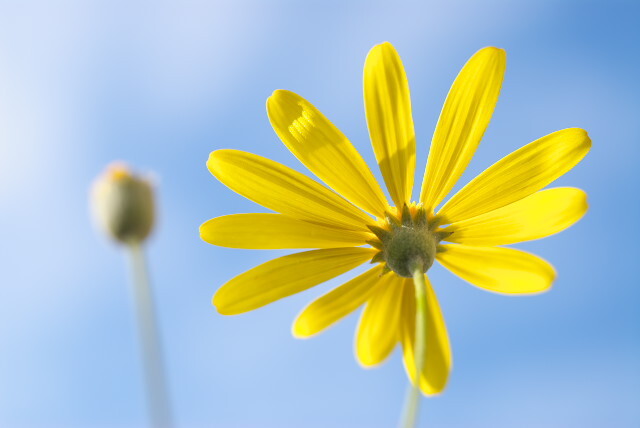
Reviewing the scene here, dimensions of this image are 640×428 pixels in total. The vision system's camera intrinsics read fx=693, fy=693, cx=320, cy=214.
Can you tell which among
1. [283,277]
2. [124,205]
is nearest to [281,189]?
[283,277]

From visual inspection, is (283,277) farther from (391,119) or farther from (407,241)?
(391,119)

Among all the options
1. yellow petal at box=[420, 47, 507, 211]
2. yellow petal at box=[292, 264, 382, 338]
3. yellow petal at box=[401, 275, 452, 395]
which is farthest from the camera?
yellow petal at box=[292, 264, 382, 338]

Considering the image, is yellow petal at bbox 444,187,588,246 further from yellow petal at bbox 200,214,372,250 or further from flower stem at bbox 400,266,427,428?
flower stem at bbox 400,266,427,428

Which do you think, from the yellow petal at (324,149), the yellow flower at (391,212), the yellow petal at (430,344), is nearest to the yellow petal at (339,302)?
the yellow flower at (391,212)

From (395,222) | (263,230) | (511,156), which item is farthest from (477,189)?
(263,230)

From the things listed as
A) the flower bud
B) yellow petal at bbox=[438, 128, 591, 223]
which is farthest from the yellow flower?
the flower bud

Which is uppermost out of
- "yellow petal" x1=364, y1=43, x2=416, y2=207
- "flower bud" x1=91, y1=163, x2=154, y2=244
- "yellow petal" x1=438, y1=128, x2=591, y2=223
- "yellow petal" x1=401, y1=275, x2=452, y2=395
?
"flower bud" x1=91, y1=163, x2=154, y2=244
